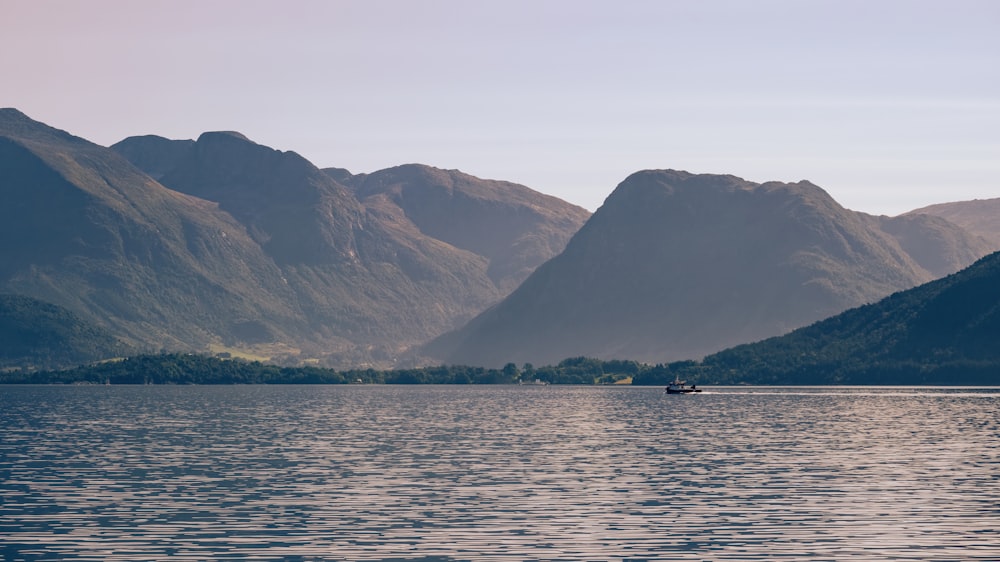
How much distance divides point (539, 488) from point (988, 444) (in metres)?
68.8

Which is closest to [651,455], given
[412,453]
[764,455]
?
[764,455]

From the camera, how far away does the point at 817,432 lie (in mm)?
180875

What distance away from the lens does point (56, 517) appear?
86.8 metres

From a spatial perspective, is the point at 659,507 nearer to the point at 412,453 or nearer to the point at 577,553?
the point at 577,553

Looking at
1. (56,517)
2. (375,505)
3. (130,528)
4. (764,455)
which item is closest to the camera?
(130,528)

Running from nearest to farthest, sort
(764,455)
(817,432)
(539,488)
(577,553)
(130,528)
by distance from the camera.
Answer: (577,553) < (130,528) < (539,488) < (764,455) < (817,432)

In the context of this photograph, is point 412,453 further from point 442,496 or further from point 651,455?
point 442,496

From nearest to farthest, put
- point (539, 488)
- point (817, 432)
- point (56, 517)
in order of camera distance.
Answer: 1. point (56, 517)
2. point (539, 488)
3. point (817, 432)

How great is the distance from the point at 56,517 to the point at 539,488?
3616 centimetres

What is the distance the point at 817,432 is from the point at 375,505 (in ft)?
333

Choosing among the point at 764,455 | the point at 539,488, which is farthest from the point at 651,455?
the point at 539,488

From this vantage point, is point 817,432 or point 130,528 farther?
point 817,432

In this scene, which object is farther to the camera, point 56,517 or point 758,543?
point 56,517

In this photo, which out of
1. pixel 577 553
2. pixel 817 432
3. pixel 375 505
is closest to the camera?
pixel 577 553
